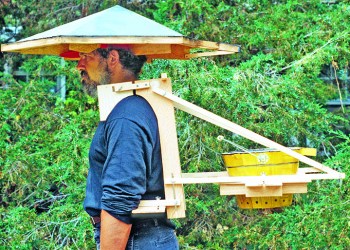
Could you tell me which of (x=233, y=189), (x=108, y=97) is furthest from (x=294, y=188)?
(x=108, y=97)

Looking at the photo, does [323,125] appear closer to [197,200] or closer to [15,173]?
[197,200]

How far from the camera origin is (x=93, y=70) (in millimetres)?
3900

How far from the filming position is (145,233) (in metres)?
3.66

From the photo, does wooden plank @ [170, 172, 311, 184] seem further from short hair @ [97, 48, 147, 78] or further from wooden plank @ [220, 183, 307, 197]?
short hair @ [97, 48, 147, 78]

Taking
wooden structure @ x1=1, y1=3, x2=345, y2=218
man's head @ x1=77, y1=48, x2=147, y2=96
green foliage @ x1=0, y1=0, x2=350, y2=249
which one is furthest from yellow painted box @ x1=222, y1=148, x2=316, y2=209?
green foliage @ x1=0, y1=0, x2=350, y2=249

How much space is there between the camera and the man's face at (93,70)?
3875 millimetres

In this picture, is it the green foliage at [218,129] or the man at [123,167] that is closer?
the man at [123,167]

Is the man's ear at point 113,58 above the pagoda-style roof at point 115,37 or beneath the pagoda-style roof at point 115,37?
beneath

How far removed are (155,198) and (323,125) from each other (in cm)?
327

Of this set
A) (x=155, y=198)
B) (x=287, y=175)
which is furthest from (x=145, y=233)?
(x=287, y=175)

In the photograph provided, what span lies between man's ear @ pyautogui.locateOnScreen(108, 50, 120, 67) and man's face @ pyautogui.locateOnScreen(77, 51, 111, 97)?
0.02m

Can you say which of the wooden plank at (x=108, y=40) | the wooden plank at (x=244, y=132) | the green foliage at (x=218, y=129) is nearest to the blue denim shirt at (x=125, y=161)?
the wooden plank at (x=244, y=132)

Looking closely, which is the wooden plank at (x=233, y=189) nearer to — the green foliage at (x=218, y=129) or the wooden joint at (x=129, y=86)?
the wooden joint at (x=129, y=86)

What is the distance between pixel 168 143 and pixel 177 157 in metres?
0.08
